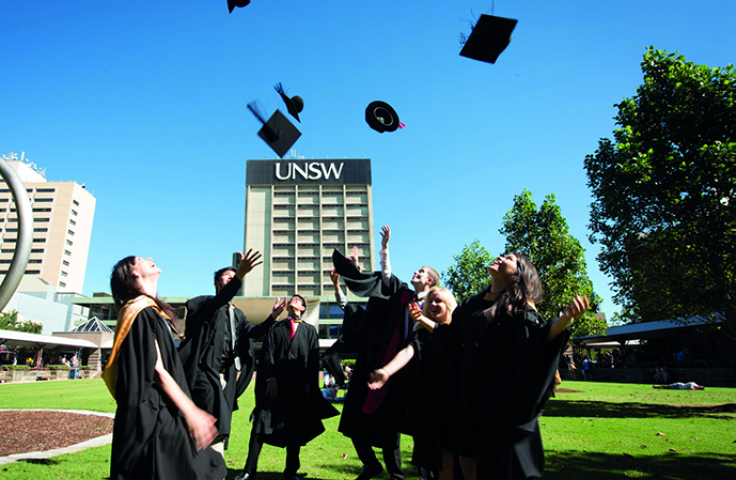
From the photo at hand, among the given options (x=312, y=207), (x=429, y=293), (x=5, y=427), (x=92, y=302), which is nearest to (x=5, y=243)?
(x=92, y=302)

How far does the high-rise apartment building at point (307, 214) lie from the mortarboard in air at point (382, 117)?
85.8 meters

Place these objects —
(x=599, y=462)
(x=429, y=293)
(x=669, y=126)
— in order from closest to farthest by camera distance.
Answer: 1. (x=429, y=293)
2. (x=599, y=462)
3. (x=669, y=126)

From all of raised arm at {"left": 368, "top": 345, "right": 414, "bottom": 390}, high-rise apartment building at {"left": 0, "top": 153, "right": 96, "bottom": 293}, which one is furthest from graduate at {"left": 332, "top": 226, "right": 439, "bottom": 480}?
high-rise apartment building at {"left": 0, "top": 153, "right": 96, "bottom": 293}

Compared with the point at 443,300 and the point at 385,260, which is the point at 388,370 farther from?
the point at 385,260

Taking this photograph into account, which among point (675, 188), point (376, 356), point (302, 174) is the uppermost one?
point (302, 174)

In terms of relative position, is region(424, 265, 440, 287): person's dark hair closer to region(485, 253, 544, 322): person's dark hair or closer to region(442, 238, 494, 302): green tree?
region(485, 253, 544, 322): person's dark hair

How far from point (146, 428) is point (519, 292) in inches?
96.7

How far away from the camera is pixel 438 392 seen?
3.42 meters

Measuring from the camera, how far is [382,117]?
7.35 metres

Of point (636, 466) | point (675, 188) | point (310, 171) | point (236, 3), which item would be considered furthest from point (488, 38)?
point (310, 171)

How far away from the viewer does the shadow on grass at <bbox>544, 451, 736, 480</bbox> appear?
4.40 m

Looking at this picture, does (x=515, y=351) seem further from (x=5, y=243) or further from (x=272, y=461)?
(x=5, y=243)

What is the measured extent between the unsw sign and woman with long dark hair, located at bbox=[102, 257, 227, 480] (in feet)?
311

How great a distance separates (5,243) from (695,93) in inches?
5702
